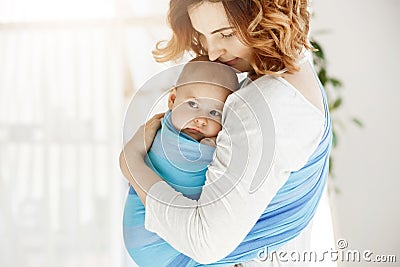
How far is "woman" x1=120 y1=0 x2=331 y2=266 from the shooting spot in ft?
2.21

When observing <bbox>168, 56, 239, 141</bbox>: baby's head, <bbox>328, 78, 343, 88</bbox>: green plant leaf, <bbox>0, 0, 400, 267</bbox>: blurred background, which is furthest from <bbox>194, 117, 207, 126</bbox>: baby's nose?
<bbox>328, 78, 343, 88</bbox>: green plant leaf

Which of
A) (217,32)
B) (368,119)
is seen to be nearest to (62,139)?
(217,32)

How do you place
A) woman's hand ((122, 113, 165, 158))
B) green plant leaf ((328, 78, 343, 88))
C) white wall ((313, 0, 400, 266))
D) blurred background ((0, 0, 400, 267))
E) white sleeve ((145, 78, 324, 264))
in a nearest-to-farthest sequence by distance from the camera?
white sleeve ((145, 78, 324, 264)) < woman's hand ((122, 113, 165, 158)) < blurred background ((0, 0, 400, 267)) < green plant leaf ((328, 78, 343, 88)) < white wall ((313, 0, 400, 266))

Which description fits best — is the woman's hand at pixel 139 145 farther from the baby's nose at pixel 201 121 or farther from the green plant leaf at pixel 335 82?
the green plant leaf at pixel 335 82

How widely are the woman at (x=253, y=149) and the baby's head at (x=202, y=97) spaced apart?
0.07 feet

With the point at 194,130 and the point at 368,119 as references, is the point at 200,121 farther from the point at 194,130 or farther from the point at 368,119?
the point at 368,119

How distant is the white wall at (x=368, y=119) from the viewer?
258 centimetres

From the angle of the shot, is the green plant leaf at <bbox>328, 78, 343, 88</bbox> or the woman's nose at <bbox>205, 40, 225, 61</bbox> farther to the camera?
the green plant leaf at <bbox>328, 78, 343, 88</bbox>

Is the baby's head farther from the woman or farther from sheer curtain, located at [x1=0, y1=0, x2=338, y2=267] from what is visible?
sheer curtain, located at [x1=0, y1=0, x2=338, y2=267]

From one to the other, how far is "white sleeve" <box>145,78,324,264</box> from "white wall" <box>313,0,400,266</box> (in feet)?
6.50

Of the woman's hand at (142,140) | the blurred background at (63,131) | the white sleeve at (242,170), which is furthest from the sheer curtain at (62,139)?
the white sleeve at (242,170)

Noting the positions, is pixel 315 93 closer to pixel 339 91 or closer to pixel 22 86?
pixel 22 86

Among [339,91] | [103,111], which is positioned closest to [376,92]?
[339,91]

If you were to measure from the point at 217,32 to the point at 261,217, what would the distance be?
0.78 feet
